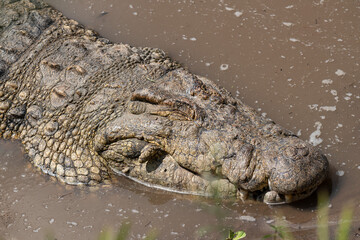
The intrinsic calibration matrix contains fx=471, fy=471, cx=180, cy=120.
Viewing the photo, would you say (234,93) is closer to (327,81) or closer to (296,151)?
(327,81)

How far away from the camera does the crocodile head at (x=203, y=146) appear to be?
3.71 meters

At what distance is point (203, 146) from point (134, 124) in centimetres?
69

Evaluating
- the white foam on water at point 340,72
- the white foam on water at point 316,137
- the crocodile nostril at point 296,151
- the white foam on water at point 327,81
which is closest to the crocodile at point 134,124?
the crocodile nostril at point 296,151

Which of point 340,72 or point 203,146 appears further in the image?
point 340,72

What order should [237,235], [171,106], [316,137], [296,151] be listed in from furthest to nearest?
[316,137]
[171,106]
[296,151]
[237,235]

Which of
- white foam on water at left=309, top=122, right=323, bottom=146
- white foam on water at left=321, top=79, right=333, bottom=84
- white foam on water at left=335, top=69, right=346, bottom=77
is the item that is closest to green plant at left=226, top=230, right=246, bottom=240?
white foam on water at left=309, top=122, right=323, bottom=146

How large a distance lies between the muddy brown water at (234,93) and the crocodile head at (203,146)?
7.9 inches

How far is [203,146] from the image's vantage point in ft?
12.9

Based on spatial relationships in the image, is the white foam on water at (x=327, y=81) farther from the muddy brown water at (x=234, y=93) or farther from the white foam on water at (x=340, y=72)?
the white foam on water at (x=340, y=72)

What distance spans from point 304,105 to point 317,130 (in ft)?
1.32

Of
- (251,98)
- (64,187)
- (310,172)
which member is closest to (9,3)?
(64,187)

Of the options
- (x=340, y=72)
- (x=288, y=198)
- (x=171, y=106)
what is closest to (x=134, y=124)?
(x=171, y=106)

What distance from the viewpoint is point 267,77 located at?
5336 mm

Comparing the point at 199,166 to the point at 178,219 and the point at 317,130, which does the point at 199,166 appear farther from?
the point at 317,130
